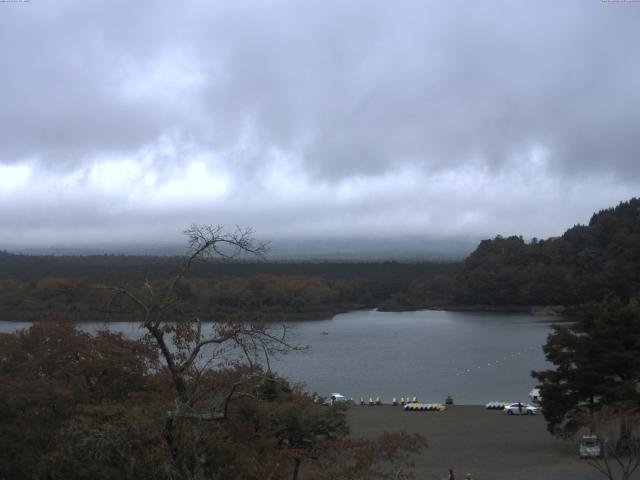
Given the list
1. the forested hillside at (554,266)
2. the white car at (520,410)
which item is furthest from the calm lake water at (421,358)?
the forested hillside at (554,266)

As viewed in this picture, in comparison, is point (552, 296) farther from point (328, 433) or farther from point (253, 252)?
point (253, 252)

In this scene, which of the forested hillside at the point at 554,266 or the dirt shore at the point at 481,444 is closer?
the dirt shore at the point at 481,444

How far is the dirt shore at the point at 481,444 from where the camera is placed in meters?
11.5

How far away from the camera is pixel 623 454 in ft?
36.2

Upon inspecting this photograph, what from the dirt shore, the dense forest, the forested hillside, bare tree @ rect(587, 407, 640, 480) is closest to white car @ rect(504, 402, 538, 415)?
the dirt shore

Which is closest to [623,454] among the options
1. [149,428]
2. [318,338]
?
[149,428]

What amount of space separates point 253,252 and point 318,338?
116 ft

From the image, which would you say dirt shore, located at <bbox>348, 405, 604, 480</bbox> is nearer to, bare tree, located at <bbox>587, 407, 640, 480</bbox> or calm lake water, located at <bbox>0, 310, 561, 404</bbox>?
bare tree, located at <bbox>587, 407, 640, 480</bbox>

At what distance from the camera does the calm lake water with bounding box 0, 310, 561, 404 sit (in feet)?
78.1

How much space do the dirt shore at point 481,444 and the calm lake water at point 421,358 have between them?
2853 millimetres

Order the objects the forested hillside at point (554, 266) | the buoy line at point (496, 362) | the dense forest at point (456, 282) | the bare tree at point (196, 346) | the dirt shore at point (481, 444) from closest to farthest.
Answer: the bare tree at point (196, 346), the dirt shore at point (481, 444), the buoy line at point (496, 362), the dense forest at point (456, 282), the forested hillside at point (554, 266)

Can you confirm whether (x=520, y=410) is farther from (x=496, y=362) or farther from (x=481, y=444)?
(x=496, y=362)

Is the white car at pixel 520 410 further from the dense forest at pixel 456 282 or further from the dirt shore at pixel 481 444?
the dense forest at pixel 456 282

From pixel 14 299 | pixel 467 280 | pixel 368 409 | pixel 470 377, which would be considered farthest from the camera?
pixel 467 280
